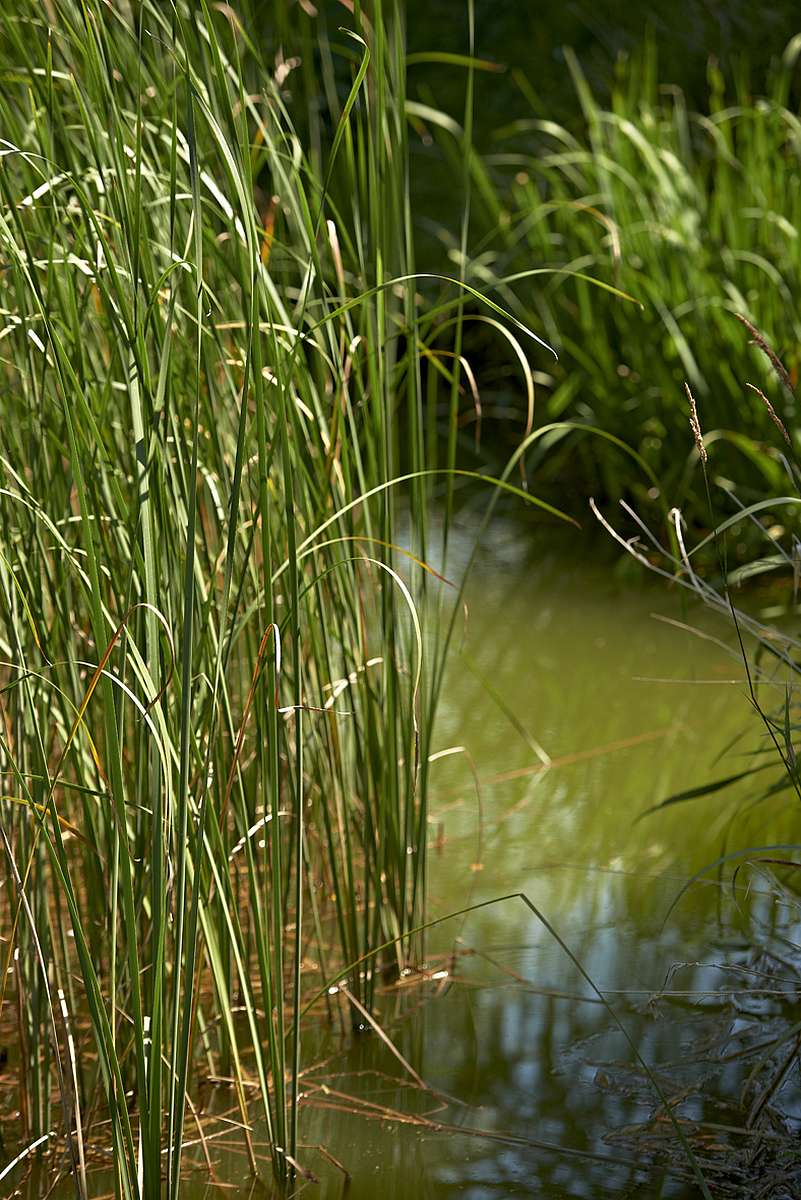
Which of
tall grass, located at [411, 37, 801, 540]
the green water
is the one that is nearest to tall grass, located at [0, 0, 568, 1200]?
the green water

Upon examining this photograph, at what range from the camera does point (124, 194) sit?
93 centimetres

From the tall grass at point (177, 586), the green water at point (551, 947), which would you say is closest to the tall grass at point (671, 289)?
the green water at point (551, 947)

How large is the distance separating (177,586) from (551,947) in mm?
618

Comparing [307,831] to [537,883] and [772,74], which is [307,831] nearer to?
[537,883]

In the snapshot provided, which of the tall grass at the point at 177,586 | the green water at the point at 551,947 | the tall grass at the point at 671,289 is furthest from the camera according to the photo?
the tall grass at the point at 671,289

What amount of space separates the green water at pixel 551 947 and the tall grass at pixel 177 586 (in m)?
0.07

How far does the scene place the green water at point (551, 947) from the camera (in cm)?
114

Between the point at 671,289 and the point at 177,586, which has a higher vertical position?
the point at 177,586

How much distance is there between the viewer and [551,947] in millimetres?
1457

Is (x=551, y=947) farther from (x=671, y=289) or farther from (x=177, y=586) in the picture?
(x=671, y=289)

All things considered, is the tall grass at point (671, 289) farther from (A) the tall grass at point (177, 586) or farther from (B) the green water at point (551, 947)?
(A) the tall grass at point (177, 586)

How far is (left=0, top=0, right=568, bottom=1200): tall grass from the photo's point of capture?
91 centimetres

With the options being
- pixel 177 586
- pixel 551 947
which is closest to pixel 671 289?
pixel 551 947

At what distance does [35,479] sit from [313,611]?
264 mm
